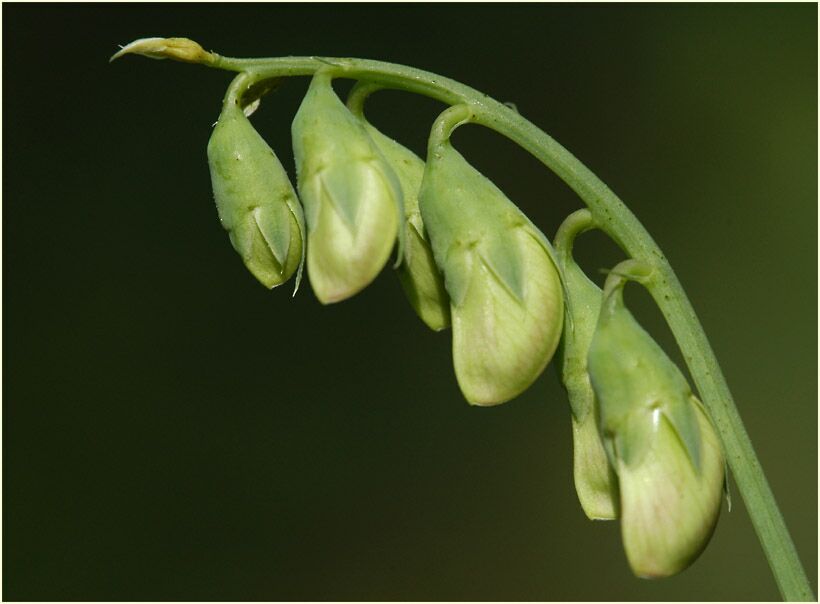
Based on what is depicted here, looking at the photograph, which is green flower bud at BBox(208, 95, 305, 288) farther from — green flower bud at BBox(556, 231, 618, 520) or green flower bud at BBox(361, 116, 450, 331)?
green flower bud at BBox(556, 231, 618, 520)

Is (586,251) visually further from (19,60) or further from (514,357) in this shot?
(514,357)

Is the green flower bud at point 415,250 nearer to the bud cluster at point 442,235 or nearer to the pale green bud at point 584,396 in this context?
the bud cluster at point 442,235

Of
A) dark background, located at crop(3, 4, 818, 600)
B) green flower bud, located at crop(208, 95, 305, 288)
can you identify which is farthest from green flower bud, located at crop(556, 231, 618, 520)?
dark background, located at crop(3, 4, 818, 600)

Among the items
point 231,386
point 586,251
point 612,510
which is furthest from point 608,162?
point 612,510

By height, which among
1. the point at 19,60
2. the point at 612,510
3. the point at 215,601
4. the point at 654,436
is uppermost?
the point at 19,60

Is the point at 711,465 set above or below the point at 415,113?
below

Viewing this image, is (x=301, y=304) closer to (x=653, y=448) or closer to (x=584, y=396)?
(x=584, y=396)
